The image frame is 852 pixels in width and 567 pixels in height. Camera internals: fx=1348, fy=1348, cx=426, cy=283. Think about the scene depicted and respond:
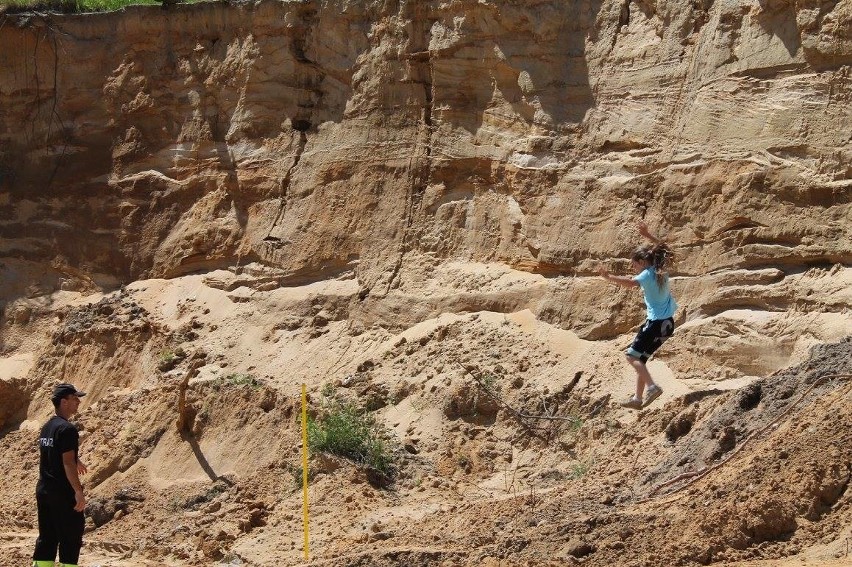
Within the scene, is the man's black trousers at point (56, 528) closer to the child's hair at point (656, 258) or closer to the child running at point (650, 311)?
the child running at point (650, 311)

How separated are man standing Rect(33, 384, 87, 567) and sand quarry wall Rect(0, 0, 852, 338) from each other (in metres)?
5.23

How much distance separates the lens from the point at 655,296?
11125mm

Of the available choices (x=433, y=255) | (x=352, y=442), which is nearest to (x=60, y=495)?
(x=352, y=442)

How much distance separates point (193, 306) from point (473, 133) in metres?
3.88

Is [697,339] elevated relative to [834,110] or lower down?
lower down

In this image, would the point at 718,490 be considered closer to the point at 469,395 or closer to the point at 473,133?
the point at 469,395

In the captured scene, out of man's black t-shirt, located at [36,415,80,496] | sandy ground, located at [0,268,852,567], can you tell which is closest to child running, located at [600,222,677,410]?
sandy ground, located at [0,268,852,567]

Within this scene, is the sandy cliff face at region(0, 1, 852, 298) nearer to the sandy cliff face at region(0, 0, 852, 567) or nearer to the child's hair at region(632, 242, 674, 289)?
the sandy cliff face at region(0, 0, 852, 567)

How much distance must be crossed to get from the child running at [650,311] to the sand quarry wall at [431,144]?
145cm

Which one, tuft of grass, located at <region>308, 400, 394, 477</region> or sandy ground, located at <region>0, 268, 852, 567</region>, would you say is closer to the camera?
sandy ground, located at <region>0, 268, 852, 567</region>

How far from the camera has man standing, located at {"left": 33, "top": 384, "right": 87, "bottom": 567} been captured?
32.1ft

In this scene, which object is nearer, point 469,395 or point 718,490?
point 718,490

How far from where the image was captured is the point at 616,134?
540 inches

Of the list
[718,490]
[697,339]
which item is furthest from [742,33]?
[718,490]
